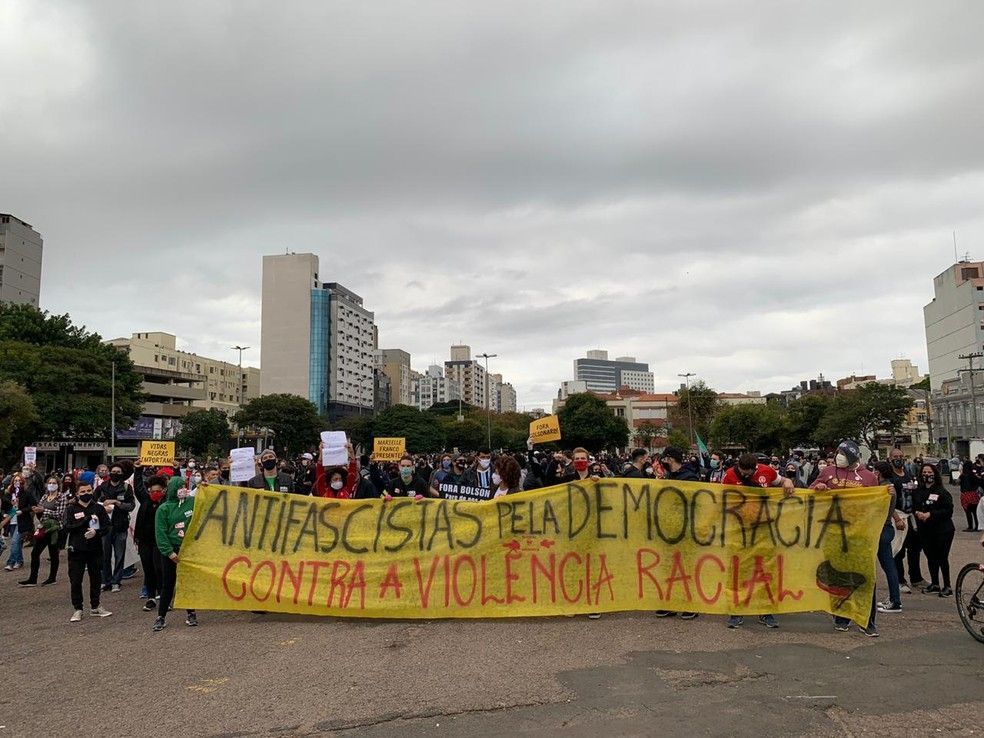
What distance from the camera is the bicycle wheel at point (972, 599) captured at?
694 cm

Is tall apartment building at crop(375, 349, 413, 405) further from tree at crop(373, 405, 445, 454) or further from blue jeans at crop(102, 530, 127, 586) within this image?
blue jeans at crop(102, 530, 127, 586)

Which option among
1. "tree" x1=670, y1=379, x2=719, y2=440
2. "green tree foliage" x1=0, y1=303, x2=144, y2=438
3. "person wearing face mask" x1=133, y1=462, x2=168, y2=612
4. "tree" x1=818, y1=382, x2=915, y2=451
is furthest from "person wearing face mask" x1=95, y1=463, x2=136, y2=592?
"tree" x1=670, y1=379, x2=719, y2=440

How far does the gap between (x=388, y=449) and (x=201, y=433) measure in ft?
194

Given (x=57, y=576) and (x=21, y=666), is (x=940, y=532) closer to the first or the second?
(x=21, y=666)

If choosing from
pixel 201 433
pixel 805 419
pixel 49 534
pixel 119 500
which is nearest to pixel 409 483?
pixel 119 500

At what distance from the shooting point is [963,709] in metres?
5.24

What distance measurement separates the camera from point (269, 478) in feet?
35.3

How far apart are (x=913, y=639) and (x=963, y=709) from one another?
2.08 meters

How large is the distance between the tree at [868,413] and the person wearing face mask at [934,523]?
5967 centimetres

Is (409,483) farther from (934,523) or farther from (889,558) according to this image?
(934,523)

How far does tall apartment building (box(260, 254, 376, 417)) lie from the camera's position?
132625 mm

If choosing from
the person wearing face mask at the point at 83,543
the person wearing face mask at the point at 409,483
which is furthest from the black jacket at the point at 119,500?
the person wearing face mask at the point at 409,483

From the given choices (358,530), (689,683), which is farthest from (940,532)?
(358,530)

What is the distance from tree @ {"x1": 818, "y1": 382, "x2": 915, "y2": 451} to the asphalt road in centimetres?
6357
